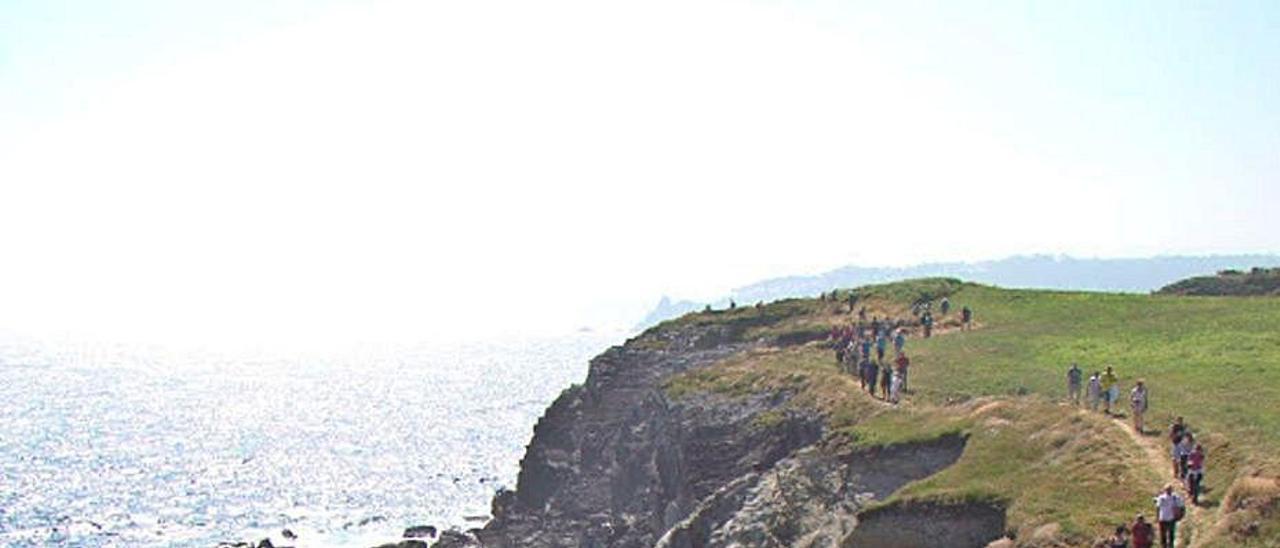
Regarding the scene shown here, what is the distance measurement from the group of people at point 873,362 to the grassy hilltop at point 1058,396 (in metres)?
0.82

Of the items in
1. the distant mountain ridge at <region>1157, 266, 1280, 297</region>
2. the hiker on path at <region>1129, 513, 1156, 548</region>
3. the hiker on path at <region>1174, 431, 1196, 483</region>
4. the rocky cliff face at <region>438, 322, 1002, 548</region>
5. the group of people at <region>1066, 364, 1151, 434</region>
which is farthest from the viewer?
the distant mountain ridge at <region>1157, 266, 1280, 297</region>

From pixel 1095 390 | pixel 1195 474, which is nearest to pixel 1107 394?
pixel 1095 390

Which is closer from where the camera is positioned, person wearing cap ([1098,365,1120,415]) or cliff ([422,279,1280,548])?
cliff ([422,279,1280,548])

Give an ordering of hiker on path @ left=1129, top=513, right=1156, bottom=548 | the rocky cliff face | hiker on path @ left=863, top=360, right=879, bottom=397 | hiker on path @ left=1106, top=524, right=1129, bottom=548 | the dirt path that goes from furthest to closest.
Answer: hiker on path @ left=863, top=360, right=879, bottom=397
the rocky cliff face
the dirt path
hiker on path @ left=1106, top=524, right=1129, bottom=548
hiker on path @ left=1129, top=513, right=1156, bottom=548

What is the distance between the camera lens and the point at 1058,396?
1997 inches

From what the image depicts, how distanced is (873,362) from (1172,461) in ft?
65.3

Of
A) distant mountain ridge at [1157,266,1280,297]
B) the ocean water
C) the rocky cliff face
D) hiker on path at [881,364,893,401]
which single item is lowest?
the ocean water

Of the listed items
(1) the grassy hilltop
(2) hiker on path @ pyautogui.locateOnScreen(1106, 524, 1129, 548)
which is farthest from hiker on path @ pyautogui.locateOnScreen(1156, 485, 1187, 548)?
(2) hiker on path @ pyautogui.locateOnScreen(1106, 524, 1129, 548)

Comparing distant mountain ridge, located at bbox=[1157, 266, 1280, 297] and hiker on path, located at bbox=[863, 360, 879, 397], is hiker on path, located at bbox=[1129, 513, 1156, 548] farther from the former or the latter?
distant mountain ridge, located at bbox=[1157, 266, 1280, 297]

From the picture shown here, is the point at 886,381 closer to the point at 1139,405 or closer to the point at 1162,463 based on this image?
the point at 1139,405

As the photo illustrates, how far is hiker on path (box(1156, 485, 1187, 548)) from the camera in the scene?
30.5m

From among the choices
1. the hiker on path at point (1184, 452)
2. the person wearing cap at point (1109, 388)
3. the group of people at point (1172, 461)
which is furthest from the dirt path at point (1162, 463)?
the person wearing cap at point (1109, 388)

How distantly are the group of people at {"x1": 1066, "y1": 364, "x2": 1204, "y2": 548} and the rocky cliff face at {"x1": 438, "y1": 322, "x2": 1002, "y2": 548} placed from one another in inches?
215

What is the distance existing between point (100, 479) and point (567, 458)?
75522 mm
